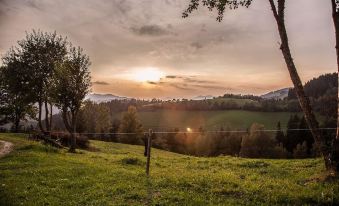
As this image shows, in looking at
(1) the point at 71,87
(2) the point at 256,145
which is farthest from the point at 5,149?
(2) the point at 256,145

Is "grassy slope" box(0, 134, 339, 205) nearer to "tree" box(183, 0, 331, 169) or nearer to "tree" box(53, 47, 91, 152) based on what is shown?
"tree" box(183, 0, 331, 169)

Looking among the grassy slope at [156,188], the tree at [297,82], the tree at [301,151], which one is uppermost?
the tree at [297,82]

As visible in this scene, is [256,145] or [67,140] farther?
[256,145]

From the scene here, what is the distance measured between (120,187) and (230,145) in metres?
115

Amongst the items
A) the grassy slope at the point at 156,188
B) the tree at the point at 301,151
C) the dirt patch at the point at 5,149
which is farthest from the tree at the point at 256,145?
the grassy slope at the point at 156,188

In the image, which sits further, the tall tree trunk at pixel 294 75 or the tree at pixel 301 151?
the tree at pixel 301 151

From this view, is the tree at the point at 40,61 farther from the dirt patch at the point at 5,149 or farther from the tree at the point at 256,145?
the tree at the point at 256,145

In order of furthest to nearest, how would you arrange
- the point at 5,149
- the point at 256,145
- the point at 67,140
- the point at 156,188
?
the point at 256,145 → the point at 67,140 → the point at 5,149 → the point at 156,188

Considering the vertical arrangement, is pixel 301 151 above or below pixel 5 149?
below

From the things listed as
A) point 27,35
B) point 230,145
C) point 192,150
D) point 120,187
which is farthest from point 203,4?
point 192,150

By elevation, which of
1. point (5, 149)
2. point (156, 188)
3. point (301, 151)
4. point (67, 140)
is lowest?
point (301, 151)

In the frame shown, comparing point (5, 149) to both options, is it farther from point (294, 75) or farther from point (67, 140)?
point (294, 75)

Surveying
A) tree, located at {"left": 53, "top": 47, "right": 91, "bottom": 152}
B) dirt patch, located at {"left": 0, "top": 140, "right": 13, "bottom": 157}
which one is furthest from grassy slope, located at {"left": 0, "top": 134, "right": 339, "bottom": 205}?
tree, located at {"left": 53, "top": 47, "right": 91, "bottom": 152}

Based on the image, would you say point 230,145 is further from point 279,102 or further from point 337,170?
point 337,170
